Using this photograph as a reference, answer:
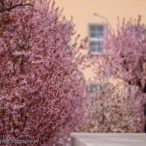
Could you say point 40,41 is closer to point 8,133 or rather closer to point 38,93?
point 38,93

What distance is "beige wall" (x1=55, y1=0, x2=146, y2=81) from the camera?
26.5 meters

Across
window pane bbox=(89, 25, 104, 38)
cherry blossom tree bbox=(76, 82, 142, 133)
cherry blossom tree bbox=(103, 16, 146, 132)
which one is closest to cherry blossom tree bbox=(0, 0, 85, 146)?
cherry blossom tree bbox=(76, 82, 142, 133)

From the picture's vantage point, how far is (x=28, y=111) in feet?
26.1

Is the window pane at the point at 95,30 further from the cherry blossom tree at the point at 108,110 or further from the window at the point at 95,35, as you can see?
the cherry blossom tree at the point at 108,110

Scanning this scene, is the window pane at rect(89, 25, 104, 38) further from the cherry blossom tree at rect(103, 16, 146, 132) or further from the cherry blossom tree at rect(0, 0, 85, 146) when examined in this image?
the cherry blossom tree at rect(0, 0, 85, 146)

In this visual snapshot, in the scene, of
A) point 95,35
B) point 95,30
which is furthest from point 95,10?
point 95,35

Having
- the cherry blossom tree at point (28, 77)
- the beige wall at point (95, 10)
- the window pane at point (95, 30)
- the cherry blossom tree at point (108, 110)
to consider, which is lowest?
the cherry blossom tree at point (108, 110)

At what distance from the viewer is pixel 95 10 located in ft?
88.2

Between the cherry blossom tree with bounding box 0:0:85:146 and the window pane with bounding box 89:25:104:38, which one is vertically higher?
the window pane with bounding box 89:25:104:38

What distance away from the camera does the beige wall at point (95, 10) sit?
26.5 meters

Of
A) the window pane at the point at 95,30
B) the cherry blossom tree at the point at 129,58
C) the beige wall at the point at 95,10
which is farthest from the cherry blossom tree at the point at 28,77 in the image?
the window pane at the point at 95,30

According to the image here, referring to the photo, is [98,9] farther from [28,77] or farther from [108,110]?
[28,77]

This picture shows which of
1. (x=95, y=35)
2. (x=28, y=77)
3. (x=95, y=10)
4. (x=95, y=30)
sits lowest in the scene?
(x=28, y=77)

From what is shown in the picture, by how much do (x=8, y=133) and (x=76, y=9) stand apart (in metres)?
19.4
